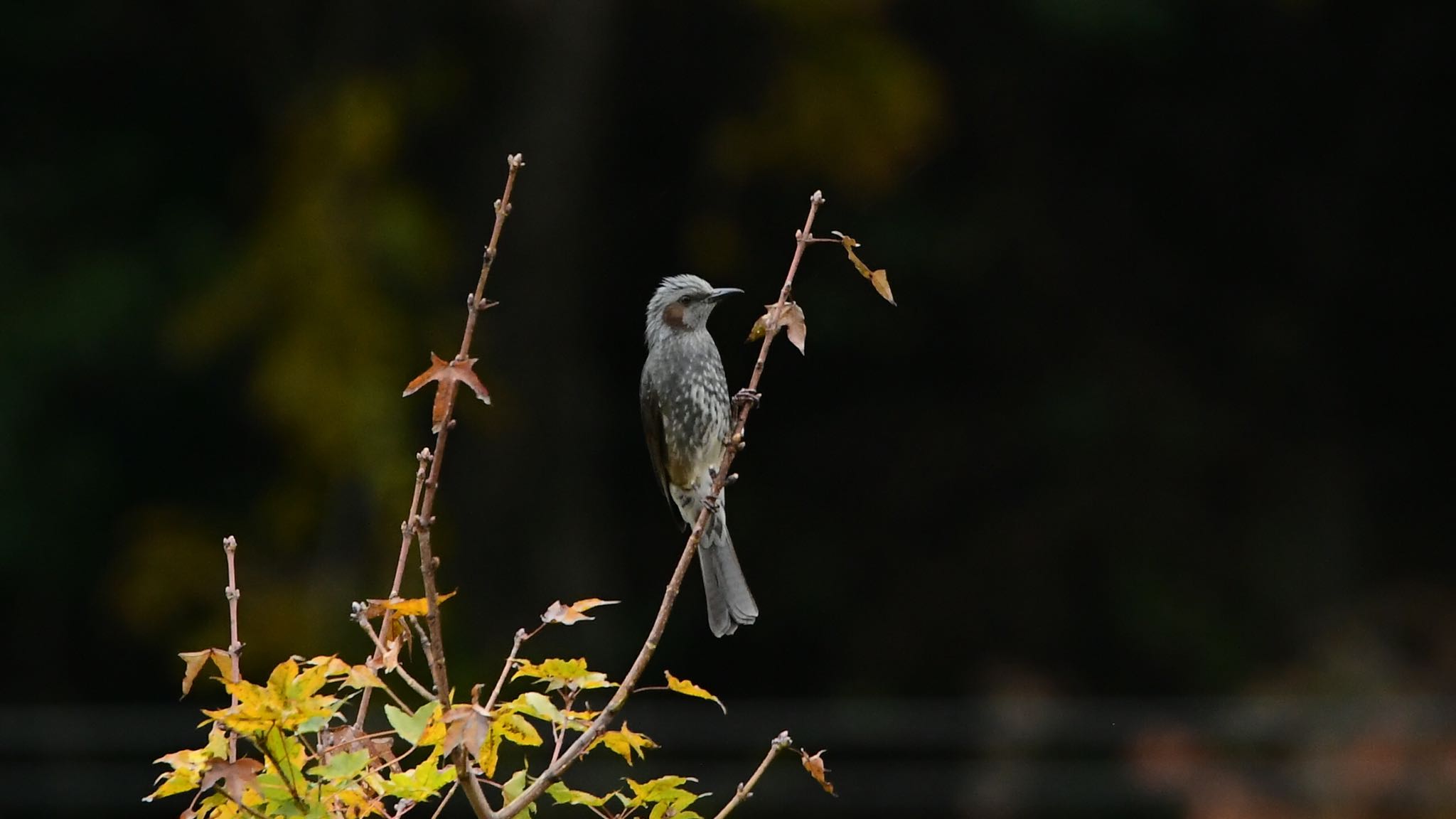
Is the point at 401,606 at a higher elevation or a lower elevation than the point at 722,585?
lower

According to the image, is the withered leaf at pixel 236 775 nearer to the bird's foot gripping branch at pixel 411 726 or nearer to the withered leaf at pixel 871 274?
the bird's foot gripping branch at pixel 411 726

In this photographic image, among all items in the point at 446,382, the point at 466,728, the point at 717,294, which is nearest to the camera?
the point at 466,728

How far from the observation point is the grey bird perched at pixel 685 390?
3.58 metres

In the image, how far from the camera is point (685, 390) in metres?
3.70

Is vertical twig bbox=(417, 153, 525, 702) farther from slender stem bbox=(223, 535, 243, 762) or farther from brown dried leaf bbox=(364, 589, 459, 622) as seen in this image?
slender stem bbox=(223, 535, 243, 762)

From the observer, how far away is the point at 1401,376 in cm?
977

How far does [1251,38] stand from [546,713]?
8453 millimetres

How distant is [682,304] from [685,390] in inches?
8.1

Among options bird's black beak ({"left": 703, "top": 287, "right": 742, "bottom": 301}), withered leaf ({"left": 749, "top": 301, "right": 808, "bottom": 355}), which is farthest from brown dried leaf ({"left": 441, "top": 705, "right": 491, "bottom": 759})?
bird's black beak ({"left": 703, "top": 287, "right": 742, "bottom": 301})

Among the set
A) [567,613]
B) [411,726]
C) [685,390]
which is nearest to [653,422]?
[685,390]

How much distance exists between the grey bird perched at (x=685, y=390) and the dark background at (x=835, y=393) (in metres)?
3.91

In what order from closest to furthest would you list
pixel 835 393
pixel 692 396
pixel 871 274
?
pixel 871 274, pixel 692 396, pixel 835 393

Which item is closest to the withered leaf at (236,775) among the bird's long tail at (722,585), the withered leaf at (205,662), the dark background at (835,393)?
the withered leaf at (205,662)

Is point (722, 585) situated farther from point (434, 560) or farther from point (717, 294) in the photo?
point (434, 560)
